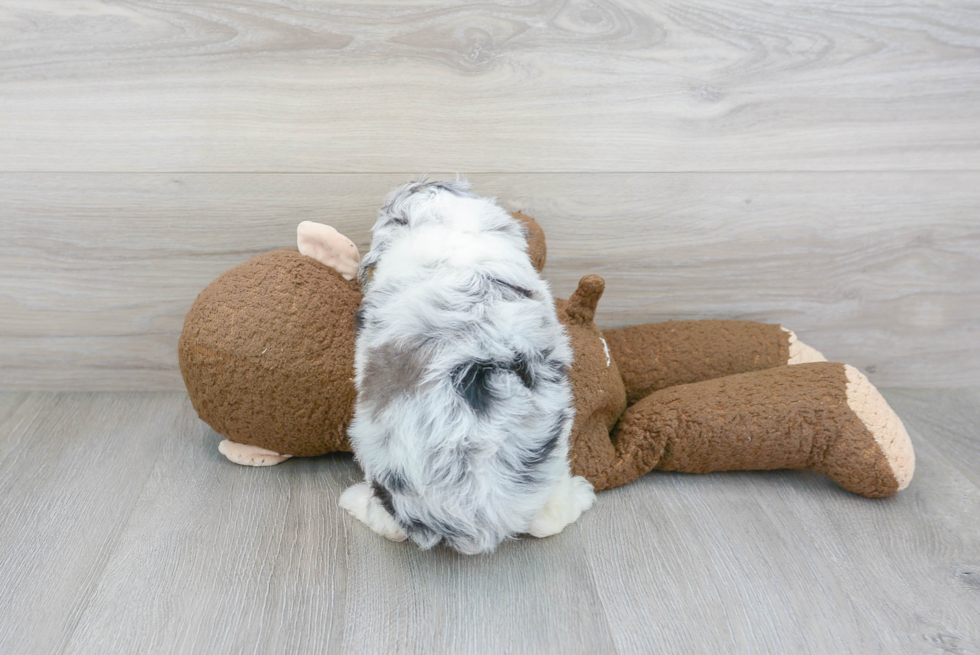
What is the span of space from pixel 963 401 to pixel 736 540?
2.11 ft

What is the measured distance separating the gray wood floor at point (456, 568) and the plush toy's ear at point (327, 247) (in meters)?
0.28

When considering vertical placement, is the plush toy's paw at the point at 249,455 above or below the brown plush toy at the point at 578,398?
below

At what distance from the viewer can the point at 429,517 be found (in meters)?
0.67

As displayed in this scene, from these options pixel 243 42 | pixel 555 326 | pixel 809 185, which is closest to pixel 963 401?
pixel 809 185

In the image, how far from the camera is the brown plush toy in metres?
0.82

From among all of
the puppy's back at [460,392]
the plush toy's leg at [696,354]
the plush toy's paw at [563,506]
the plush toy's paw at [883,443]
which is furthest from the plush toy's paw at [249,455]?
the plush toy's paw at [883,443]

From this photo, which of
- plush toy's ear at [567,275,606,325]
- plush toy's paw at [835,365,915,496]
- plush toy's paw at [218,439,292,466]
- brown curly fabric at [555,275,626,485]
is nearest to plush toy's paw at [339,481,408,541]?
plush toy's paw at [218,439,292,466]

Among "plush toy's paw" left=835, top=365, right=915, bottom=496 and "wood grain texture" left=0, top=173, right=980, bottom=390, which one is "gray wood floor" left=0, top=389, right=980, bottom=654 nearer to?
"plush toy's paw" left=835, top=365, right=915, bottom=496

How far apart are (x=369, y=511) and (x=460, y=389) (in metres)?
0.25

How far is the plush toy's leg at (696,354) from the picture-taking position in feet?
3.27

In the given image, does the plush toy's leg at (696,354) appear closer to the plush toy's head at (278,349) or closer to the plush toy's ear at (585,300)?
the plush toy's ear at (585,300)

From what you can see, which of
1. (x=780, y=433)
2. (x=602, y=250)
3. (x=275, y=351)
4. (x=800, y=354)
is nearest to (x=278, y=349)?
(x=275, y=351)

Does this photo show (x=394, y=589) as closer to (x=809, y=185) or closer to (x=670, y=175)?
(x=670, y=175)

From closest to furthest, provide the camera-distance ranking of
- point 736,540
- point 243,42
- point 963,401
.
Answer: point 736,540
point 243,42
point 963,401
